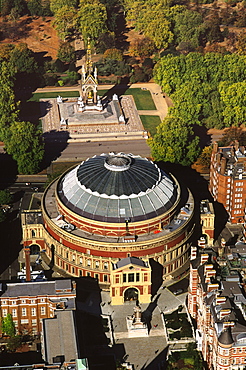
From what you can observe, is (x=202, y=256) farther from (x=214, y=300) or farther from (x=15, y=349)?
(x=15, y=349)

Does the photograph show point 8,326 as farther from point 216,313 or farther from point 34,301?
point 216,313

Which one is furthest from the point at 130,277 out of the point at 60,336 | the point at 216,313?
the point at 216,313

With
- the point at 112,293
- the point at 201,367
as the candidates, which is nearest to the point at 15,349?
the point at 112,293

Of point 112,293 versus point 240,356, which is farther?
point 112,293

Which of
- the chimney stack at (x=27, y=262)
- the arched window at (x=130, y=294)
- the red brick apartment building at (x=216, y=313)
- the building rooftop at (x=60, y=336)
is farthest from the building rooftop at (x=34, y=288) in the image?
the red brick apartment building at (x=216, y=313)

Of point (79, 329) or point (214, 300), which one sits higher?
point (214, 300)

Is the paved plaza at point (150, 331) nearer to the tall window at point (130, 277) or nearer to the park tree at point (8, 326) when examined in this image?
the tall window at point (130, 277)

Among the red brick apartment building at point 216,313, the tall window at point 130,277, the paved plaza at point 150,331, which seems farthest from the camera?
the tall window at point 130,277
